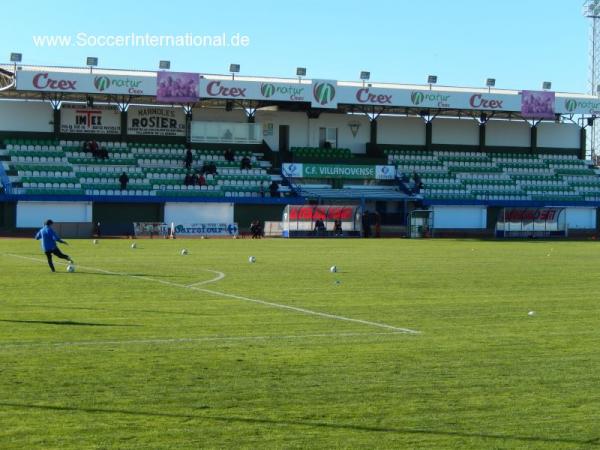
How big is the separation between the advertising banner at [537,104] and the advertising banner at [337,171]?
12779 mm

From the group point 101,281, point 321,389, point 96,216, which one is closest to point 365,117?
point 96,216

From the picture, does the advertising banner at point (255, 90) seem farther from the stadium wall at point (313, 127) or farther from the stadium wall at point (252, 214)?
the stadium wall at point (252, 214)

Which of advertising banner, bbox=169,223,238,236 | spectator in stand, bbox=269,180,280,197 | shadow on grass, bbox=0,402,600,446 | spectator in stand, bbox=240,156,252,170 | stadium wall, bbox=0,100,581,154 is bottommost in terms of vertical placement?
shadow on grass, bbox=0,402,600,446

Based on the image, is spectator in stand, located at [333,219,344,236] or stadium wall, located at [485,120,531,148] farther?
stadium wall, located at [485,120,531,148]

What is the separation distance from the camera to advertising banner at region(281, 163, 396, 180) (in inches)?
3051

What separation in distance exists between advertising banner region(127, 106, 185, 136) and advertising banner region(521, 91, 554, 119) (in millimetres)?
28174

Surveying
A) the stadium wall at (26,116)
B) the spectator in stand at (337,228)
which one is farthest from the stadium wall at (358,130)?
the spectator in stand at (337,228)

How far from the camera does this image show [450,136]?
87.6 meters

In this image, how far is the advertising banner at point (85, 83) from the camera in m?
70.2

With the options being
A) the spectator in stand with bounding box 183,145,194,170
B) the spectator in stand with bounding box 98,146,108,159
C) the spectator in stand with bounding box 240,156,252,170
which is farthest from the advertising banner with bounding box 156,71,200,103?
the spectator in stand with bounding box 240,156,252,170

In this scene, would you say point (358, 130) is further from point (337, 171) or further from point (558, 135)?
point (558, 135)

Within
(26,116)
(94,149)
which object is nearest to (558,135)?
(94,149)

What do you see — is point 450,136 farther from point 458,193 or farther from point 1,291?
point 1,291

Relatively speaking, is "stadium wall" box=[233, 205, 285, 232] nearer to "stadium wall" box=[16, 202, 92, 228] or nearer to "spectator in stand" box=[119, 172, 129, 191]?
"spectator in stand" box=[119, 172, 129, 191]
